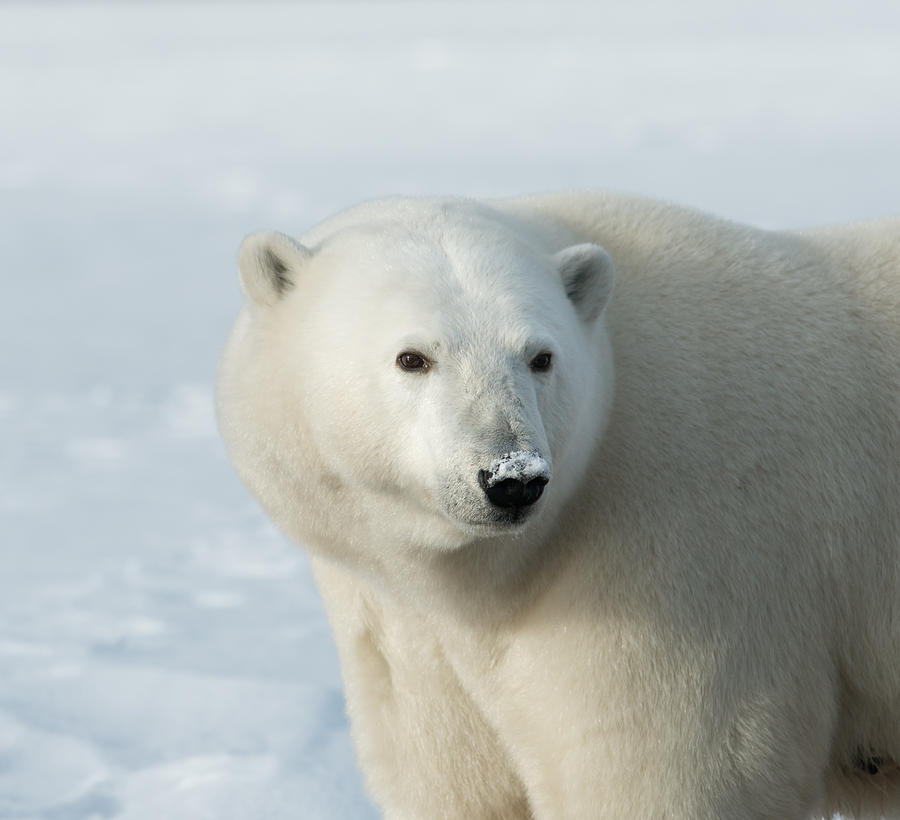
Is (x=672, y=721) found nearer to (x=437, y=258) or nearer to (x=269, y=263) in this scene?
(x=437, y=258)

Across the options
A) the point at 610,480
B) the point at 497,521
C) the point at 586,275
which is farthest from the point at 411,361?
the point at 610,480

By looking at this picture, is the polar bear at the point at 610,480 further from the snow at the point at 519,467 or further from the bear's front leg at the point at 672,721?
the snow at the point at 519,467

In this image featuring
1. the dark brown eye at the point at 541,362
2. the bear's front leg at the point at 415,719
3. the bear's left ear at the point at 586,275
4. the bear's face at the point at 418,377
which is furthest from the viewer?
the bear's front leg at the point at 415,719

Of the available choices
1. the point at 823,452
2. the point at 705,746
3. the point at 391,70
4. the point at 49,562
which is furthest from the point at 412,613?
the point at 391,70

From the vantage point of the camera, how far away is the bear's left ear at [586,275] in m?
2.61

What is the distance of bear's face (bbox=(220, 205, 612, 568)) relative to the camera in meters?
2.33

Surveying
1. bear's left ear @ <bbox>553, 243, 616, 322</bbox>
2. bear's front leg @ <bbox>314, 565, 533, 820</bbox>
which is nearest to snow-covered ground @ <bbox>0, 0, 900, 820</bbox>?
bear's front leg @ <bbox>314, 565, 533, 820</bbox>

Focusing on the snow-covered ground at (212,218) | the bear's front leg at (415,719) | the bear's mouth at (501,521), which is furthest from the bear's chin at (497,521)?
the snow-covered ground at (212,218)

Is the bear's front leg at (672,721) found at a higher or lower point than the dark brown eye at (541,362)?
lower

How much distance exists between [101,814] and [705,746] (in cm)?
239

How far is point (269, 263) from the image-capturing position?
267 centimetres

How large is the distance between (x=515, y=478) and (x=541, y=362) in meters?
0.31

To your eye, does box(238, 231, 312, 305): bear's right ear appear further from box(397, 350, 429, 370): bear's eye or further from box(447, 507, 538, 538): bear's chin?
box(447, 507, 538, 538): bear's chin

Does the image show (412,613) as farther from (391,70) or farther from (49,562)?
(391,70)
